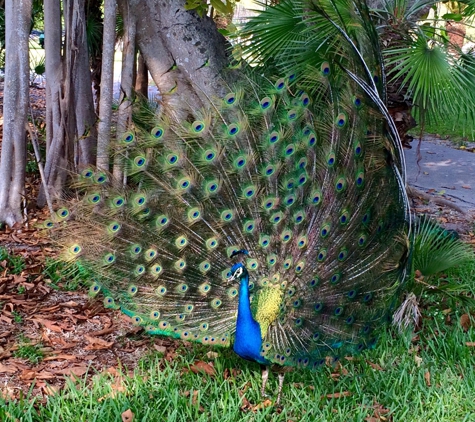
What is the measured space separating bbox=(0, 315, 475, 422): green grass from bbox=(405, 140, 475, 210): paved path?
3430 millimetres

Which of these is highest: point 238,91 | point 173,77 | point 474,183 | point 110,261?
point 238,91

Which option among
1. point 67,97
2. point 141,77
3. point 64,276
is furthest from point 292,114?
point 141,77

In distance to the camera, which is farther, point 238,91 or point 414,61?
point 414,61

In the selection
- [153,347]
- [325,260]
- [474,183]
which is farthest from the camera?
[474,183]

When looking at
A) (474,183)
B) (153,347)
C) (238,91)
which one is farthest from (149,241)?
(474,183)

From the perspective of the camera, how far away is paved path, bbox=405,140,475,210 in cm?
777

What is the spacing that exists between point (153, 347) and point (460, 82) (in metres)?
2.80

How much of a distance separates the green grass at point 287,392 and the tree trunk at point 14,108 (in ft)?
7.66

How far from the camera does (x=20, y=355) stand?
3939 millimetres

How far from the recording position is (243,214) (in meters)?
3.87

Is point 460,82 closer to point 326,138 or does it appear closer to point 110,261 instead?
point 326,138

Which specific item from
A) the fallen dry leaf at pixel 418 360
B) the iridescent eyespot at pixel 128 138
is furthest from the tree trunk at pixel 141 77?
the fallen dry leaf at pixel 418 360

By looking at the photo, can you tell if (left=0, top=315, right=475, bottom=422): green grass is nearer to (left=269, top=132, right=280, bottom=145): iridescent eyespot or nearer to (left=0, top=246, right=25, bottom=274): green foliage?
(left=269, top=132, right=280, bottom=145): iridescent eyespot

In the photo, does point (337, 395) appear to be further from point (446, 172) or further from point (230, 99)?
point (446, 172)
